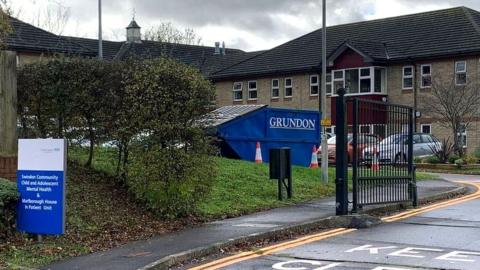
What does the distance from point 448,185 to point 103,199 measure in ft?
34.5

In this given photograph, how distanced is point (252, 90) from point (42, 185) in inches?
1571

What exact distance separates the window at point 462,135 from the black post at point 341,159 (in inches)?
901

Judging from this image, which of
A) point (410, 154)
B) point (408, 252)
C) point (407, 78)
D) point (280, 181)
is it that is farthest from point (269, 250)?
point (407, 78)

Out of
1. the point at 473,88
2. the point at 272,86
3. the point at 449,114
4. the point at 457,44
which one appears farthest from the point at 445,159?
the point at 272,86

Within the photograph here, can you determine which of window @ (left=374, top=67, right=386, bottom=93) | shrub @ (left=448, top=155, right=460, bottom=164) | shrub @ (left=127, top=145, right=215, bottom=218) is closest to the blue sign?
shrub @ (left=127, top=145, right=215, bottom=218)

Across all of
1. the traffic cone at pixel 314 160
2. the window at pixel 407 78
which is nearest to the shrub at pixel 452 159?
the traffic cone at pixel 314 160

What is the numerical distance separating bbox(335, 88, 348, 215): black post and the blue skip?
7321mm

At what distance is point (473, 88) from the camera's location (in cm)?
3541

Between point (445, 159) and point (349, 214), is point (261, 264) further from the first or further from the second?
point (445, 159)

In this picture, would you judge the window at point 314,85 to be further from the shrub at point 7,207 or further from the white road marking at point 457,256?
the white road marking at point 457,256

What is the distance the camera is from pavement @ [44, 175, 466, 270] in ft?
27.8

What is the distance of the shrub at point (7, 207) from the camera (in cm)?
974

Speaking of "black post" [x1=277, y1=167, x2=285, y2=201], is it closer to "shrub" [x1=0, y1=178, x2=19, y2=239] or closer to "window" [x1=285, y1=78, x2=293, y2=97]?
Result: "shrub" [x1=0, y1=178, x2=19, y2=239]

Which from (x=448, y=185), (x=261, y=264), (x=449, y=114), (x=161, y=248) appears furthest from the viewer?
(x=449, y=114)
